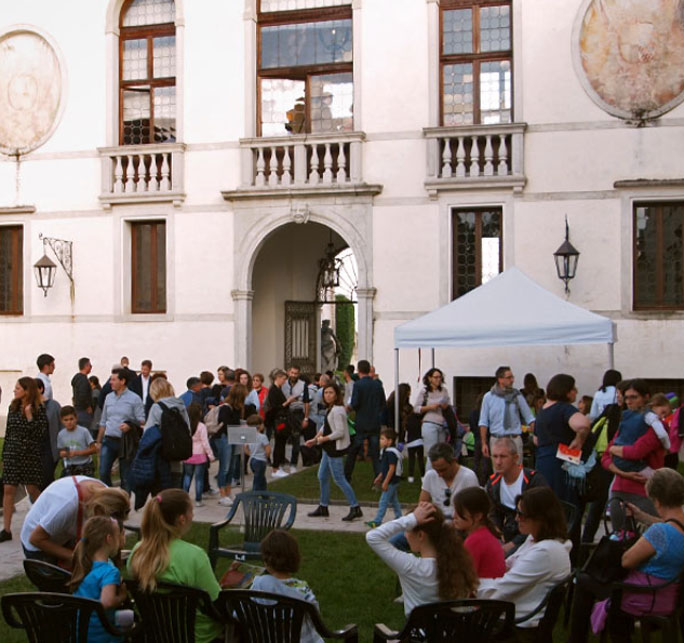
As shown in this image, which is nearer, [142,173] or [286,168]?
[286,168]

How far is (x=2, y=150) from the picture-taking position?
66.5 feet

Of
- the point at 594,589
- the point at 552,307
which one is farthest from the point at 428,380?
the point at 594,589

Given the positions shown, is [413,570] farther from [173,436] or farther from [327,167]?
[327,167]

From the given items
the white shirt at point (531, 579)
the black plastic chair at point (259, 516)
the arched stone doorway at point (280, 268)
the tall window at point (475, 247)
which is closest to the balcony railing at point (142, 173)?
the arched stone doorway at point (280, 268)

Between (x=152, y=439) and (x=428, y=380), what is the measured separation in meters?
4.67

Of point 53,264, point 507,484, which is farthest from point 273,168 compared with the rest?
point 507,484

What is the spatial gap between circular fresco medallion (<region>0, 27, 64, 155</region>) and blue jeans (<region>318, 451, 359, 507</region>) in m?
12.5

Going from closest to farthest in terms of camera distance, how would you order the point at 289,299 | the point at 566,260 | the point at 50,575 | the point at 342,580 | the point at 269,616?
the point at 269,616 → the point at 50,575 → the point at 342,580 → the point at 566,260 → the point at 289,299

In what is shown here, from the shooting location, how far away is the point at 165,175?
63.5 feet

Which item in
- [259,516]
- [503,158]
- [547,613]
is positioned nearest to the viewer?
[547,613]

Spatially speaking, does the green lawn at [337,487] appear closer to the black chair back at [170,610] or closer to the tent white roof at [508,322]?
the tent white roof at [508,322]

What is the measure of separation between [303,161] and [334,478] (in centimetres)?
936

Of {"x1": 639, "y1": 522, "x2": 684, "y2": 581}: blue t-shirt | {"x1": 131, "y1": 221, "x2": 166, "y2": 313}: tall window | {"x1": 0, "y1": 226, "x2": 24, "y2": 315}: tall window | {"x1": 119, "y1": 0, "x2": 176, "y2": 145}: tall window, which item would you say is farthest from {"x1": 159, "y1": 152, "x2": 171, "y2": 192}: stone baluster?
{"x1": 639, "y1": 522, "x2": 684, "y2": 581}: blue t-shirt

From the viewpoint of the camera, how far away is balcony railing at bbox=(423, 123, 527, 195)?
57.2ft
